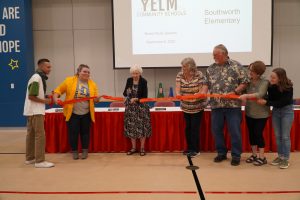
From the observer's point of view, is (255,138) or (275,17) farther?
(275,17)

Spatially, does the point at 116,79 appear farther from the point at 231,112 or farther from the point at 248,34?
the point at 231,112

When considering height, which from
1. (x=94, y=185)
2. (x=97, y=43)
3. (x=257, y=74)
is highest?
(x=97, y=43)

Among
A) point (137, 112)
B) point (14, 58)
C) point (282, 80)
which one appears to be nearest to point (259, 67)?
point (282, 80)

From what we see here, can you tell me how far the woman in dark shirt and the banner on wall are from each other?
18.0ft

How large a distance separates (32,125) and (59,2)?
14.3 feet

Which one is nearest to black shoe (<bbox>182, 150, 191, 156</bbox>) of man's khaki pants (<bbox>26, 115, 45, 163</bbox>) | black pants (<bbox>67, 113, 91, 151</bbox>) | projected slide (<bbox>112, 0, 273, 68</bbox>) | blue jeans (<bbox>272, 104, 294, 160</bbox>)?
blue jeans (<bbox>272, 104, 294, 160</bbox>)

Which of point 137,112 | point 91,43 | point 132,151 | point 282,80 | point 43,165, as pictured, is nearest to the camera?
point 282,80

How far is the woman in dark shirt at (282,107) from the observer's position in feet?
13.3

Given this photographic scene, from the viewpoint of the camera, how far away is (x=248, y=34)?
7.22 metres

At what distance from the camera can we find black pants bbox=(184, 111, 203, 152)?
4855 mm

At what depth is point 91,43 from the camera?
7949mm

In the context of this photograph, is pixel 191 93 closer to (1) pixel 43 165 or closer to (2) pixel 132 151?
(2) pixel 132 151

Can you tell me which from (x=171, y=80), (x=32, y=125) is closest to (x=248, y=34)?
(x=171, y=80)

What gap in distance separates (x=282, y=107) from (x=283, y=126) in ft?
0.81
